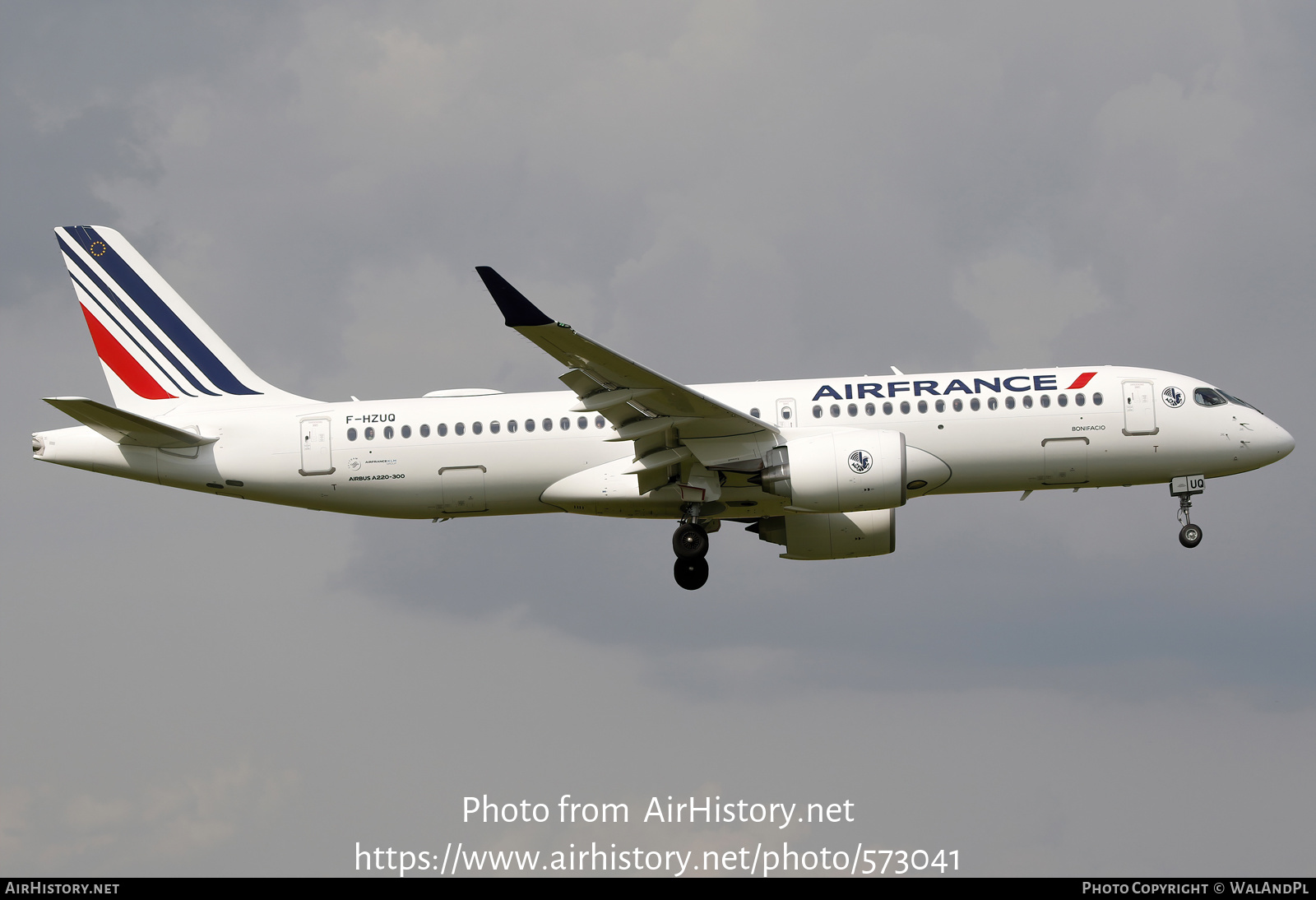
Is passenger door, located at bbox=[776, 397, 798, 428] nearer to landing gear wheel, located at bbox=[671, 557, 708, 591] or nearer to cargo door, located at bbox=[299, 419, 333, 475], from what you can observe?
landing gear wheel, located at bbox=[671, 557, 708, 591]

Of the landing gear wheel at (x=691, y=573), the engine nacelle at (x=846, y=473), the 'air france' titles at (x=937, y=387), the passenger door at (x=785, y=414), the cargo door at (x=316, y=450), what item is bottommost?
the landing gear wheel at (x=691, y=573)

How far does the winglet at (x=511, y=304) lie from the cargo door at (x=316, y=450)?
891 centimetres

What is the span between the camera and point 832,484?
32.5 metres

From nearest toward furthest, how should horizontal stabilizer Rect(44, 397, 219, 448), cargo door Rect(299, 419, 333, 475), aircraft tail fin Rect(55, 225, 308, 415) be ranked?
horizontal stabilizer Rect(44, 397, 219, 448) → cargo door Rect(299, 419, 333, 475) → aircraft tail fin Rect(55, 225, 308, 415)

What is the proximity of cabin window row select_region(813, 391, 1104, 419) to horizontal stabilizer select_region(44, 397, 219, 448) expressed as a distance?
1597 cm

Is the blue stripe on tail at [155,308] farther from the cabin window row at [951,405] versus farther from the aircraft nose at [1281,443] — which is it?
the aircraft nose at [1281,443]

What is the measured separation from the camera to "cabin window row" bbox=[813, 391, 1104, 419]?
1353 inches

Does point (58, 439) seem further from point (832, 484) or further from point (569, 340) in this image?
point (832, 484)

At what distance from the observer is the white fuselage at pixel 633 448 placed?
34.4m

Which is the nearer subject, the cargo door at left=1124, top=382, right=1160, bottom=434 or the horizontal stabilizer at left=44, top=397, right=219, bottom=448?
the horizontal stabilizer at left=44, top=397, right=219, bottom=448

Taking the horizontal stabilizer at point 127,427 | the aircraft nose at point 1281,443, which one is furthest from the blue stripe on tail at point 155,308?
the aircraft nose at point 1281,443

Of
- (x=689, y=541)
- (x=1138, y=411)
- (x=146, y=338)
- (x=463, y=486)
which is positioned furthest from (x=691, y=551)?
(x=146, y=338)

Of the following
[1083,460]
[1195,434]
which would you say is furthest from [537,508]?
[1195,434]

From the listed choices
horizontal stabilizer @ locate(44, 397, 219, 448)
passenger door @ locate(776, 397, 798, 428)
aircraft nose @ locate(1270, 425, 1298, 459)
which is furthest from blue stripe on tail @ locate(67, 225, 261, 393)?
aircraft nose @ locate(1270, 425, 1298, 459)
